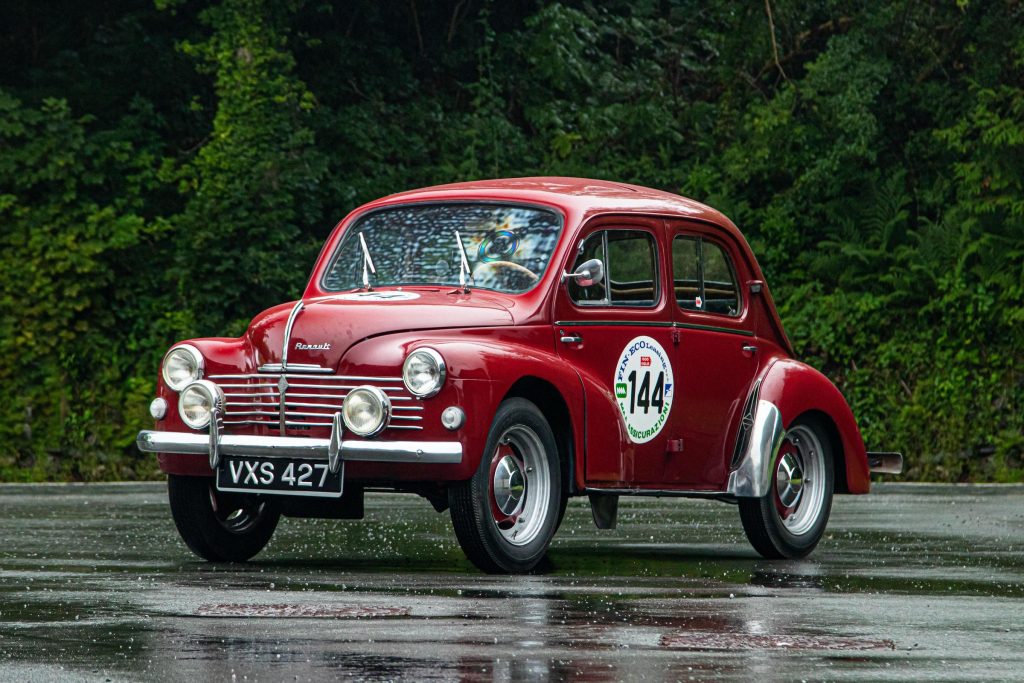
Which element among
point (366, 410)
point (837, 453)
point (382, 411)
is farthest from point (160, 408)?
point (837, 453)

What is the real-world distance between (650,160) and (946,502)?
9.23 m

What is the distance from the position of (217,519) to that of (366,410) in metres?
1.54

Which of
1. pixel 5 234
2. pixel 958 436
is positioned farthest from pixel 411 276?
pixel 5 234

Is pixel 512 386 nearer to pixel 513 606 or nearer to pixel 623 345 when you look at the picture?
pixel 623 345

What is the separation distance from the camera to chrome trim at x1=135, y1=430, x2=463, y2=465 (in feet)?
31.3

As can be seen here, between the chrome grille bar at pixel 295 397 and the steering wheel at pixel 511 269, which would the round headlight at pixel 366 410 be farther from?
the steering wheel at pixel 511 269

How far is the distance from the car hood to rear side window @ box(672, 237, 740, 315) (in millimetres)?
1448

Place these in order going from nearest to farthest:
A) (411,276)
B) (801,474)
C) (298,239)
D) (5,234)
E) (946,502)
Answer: (411,276), (801,474), (946,502), (5,234), (298,239)

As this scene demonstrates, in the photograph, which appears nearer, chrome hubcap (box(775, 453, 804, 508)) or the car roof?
the car roof

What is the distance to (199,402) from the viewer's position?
33.9 ft

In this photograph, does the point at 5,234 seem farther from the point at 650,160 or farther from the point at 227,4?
the point at 650,160

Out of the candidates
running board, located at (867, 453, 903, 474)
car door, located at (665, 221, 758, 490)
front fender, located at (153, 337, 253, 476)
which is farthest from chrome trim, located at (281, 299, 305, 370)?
running board, located at (867, 453, 903, 474)

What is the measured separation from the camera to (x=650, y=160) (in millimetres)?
24844

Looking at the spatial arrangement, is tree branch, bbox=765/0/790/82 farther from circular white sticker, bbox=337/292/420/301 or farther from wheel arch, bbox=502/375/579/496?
wheel arch, bbox=502/375/579/496
